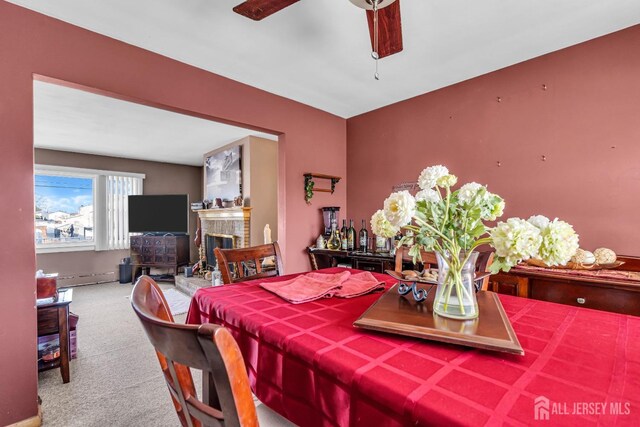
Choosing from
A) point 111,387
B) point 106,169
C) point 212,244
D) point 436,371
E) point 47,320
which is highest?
point 106,169

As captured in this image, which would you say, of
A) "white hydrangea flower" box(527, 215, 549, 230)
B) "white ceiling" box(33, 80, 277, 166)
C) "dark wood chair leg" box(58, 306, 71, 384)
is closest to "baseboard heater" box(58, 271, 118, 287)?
"white ceiling" box(33, 80, 277, 166)

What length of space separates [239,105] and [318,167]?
1.11 metres

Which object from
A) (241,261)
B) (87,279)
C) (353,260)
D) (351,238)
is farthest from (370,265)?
(87,279)

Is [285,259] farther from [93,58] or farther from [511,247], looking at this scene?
[511,247]

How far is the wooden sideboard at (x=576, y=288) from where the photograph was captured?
1.69m

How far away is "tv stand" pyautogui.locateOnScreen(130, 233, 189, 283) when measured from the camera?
5.77m

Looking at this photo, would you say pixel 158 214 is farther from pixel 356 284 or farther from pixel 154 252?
pixel 356 284

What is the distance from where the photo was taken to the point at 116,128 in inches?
159

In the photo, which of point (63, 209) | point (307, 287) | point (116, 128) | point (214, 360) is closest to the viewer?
point (214, 360)

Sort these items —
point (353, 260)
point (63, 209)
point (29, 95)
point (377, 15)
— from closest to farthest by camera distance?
point (377, 15), point (29, 95), point (353, 260), point (63, 209)

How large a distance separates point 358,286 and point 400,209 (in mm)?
595

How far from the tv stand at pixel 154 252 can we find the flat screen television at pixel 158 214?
0.20 meters

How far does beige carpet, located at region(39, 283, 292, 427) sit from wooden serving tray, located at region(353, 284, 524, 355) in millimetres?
477

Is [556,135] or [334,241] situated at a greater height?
[556,135]
